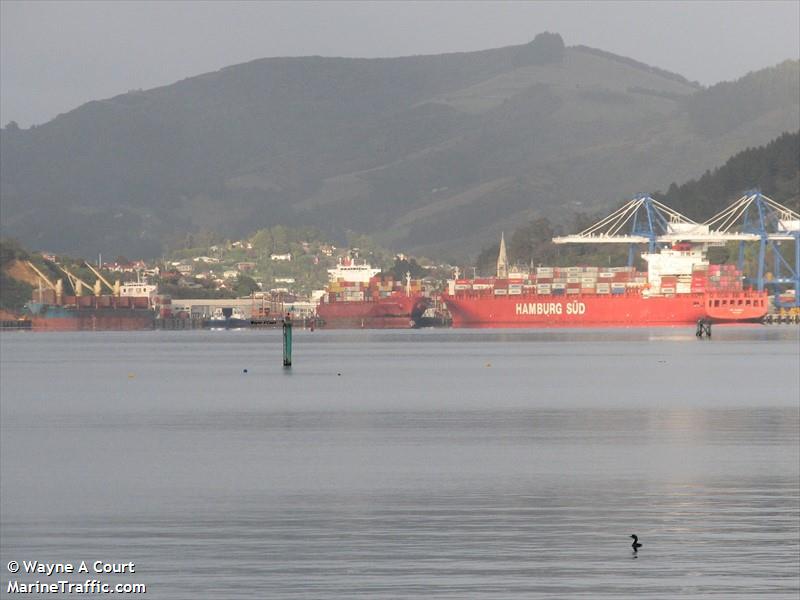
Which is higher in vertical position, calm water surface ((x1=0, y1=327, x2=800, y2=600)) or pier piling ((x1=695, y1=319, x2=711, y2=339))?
pier piling ((x1=695, y1=319, x2=711, y2=339))

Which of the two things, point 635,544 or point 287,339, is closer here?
point 635,544

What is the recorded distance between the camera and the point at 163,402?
196 feet

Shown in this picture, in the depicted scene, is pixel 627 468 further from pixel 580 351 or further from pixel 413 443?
pixel 580 351

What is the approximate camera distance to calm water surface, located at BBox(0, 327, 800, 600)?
21.6 meters

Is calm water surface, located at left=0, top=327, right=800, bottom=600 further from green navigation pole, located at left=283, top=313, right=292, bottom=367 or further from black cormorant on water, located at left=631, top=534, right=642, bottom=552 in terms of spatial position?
green navigation pole, located at left=283, top=313, right=292, bottom=367

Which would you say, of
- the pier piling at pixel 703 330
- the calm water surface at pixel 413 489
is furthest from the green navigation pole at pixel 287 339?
the pier piling at pixel 703 330

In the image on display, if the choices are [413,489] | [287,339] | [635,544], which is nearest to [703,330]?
[287,339]

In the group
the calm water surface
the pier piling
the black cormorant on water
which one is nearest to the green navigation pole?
the calm water surface

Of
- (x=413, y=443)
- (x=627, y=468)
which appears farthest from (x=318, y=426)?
(x=627, y=468)

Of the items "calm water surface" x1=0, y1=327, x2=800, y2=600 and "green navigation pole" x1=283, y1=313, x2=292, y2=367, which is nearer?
"calm water surface" x1=0, y1=327, x2=800, y2=600

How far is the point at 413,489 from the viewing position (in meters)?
30.8

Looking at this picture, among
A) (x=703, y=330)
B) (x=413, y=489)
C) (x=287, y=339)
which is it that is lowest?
(x=413, y=489)

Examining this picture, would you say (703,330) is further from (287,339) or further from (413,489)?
(413,489)

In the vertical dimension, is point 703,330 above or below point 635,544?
above
